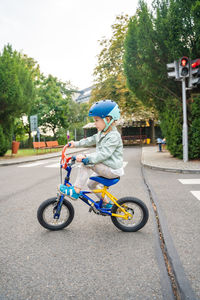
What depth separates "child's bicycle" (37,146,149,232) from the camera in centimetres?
359

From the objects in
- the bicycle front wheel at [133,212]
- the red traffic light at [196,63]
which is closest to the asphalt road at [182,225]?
the bicycle front wheel at [133,212]

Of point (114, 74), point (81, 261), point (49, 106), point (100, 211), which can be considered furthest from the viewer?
point (49, 106)

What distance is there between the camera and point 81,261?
2797mm

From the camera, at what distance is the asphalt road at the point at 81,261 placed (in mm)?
2246

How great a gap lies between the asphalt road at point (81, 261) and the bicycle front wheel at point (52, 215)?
10 cm

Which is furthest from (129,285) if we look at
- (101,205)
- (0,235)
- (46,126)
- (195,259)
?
(46,126)

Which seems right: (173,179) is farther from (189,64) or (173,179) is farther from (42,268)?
(42,268)

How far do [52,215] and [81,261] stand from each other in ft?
3.58

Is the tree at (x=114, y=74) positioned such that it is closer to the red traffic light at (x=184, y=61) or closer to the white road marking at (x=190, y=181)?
the red traffic light at (x=184, y=61)

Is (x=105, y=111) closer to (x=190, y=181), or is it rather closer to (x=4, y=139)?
(x=190, y=181)

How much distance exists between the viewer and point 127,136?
1547 inches

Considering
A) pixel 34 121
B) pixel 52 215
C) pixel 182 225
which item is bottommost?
pixel 182 225

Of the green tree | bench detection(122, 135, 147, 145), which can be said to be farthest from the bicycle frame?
bench detection(122, 135, 147, 145)

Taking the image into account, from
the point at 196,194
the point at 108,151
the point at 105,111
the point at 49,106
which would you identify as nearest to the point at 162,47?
the point at 196,194
